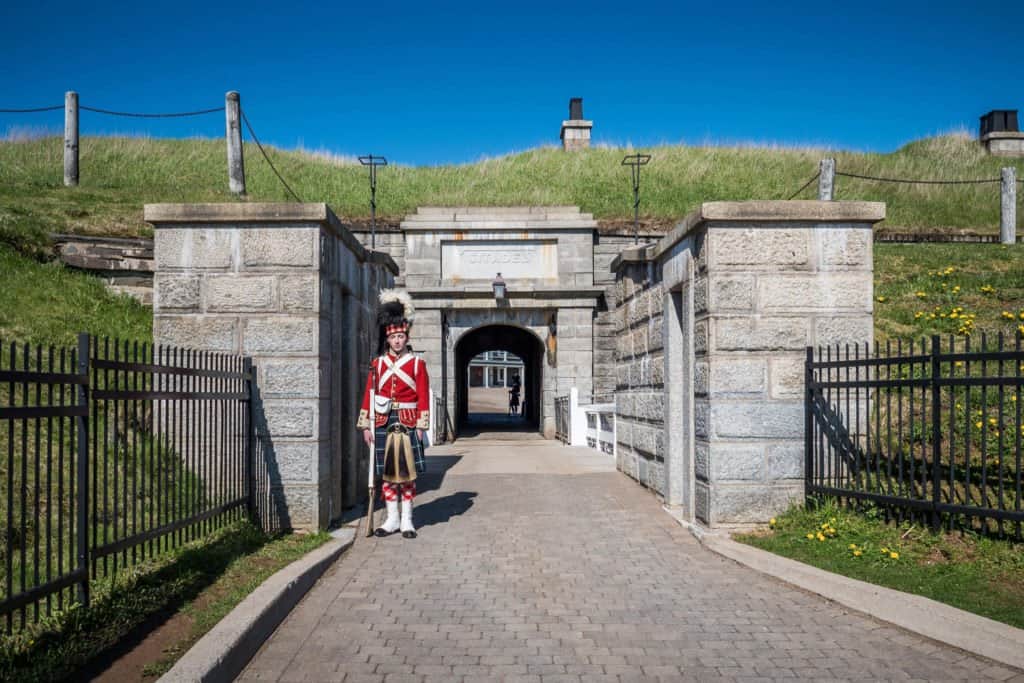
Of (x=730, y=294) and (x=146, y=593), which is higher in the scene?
(x=730, y=294)

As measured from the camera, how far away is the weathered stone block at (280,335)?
7.06 m

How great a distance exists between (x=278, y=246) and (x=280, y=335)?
2.48ft

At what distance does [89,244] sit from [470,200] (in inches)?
544

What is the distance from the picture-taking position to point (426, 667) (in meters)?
4.18

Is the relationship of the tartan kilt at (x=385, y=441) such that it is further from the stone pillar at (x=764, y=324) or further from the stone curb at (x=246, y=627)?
the stone pillar at (x=764, y=324)

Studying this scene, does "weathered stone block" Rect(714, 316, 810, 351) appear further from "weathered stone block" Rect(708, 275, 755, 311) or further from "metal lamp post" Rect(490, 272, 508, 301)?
"metal lamp post" Rect(490, 272, 508, 301)

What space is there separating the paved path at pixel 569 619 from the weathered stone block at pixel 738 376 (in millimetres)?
1333

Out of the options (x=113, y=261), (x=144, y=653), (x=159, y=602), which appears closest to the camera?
(x=144, y=653)

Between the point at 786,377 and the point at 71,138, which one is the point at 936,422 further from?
the point at 71,138

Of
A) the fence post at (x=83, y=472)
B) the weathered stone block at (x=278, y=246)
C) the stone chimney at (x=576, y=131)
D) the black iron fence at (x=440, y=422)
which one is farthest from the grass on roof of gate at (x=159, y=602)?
the stone chimney at (x=576, y=131)

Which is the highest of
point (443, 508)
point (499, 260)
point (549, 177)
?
point (549, 177)

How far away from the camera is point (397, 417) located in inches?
302

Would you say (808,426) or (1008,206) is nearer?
(808,426)

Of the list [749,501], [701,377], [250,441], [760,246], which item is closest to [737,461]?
[749,501]
